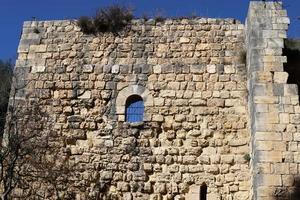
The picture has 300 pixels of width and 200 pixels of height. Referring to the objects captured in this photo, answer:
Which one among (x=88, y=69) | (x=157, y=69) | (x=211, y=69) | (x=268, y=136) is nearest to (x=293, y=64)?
(x=211, y=69)

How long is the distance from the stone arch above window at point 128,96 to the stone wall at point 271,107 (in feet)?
6.57

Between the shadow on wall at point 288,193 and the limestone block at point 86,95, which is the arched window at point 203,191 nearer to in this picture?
the shadow on wall at point 288,193

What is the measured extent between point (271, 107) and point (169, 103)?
2079mm

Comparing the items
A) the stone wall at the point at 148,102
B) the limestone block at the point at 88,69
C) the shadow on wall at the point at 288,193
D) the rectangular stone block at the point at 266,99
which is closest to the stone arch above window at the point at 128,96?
the stone wall at the point at 148,102

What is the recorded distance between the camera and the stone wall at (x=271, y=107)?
7.83 metres

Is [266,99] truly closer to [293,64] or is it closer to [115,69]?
[293,64]

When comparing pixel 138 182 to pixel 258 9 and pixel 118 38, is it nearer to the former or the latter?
pixel 118 38

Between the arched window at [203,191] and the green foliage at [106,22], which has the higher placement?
the green foliage at [106,22]

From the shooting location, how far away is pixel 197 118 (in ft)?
30.9

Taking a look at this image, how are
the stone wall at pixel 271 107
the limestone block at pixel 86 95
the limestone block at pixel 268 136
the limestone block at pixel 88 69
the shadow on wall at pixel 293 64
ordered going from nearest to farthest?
1. the stone wall at pixel 271 107
2. the limestone block at pixel 268 136
3. the shadow on wall at pixel 293 64
4. the limestone block at pixel 86 95
5. the limestone block at pixel 88 69

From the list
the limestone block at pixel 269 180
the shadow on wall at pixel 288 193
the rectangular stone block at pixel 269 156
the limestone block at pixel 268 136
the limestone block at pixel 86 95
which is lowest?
the shadow on wall at pixel 288 193

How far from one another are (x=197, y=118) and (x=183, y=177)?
1200mm

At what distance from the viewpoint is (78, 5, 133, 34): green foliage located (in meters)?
10.5

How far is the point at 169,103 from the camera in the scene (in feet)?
31.4
